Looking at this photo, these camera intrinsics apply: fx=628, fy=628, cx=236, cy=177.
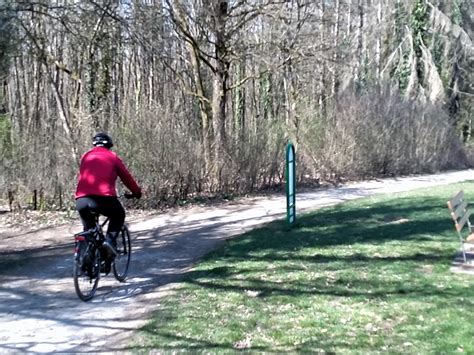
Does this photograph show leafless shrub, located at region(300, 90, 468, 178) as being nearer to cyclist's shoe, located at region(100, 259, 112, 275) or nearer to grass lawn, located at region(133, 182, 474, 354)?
grass lawn, located at region(133, 182, 474, 354)

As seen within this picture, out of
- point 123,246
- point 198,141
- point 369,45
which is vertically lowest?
point 123,246

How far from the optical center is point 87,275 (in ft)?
23.5

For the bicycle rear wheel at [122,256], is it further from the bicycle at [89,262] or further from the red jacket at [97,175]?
the red jacket at [97,175]

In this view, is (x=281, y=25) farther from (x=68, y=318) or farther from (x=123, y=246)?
(x=68, y=318)

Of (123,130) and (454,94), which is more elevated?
(454,94)

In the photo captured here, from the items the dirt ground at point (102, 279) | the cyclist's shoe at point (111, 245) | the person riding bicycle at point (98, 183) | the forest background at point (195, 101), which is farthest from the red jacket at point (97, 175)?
the forest background at point (195, 101)

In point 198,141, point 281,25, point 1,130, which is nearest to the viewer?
point 1,130

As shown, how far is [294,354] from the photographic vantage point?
5.24 m

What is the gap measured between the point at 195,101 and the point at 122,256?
11.8 meters

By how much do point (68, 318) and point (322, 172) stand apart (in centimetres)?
1613

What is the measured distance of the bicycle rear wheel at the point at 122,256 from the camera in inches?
317

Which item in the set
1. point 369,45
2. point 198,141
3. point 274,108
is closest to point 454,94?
point 369,45

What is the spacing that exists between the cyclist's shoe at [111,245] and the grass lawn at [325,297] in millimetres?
906

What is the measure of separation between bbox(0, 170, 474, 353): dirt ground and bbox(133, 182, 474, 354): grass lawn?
0.38 meters
